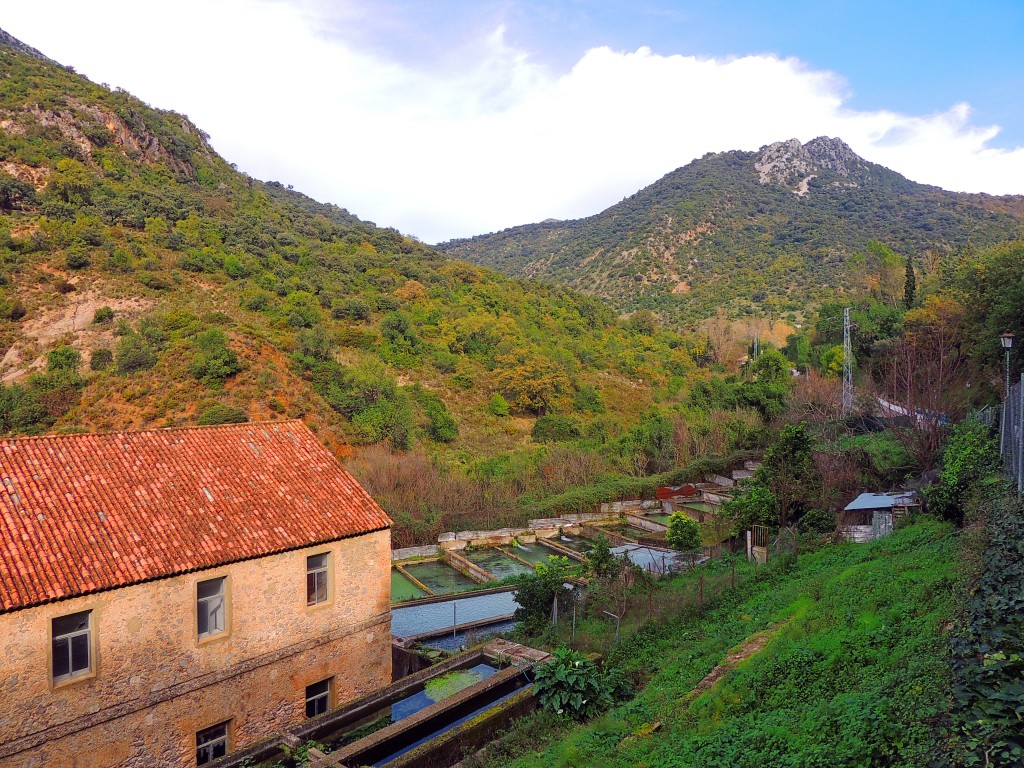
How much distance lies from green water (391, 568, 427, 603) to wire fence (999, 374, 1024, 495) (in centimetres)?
1663

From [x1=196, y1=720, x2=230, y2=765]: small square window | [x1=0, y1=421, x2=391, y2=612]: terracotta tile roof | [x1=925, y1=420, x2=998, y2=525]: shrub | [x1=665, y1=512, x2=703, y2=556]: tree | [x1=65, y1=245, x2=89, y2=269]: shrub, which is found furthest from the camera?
[x1=65, y1=245, x2=89, y2=269]: shrub

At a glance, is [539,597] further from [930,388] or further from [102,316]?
[102,316]

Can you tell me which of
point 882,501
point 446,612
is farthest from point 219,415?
point 882,501

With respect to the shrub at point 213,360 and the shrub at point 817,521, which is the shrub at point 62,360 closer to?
the shrub at point 213,360

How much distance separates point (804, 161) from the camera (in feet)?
385

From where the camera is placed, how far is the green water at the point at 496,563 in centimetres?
2553

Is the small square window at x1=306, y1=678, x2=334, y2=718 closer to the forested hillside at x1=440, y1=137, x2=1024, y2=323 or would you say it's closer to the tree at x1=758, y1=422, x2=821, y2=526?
the tree at x1=758, y1=422, x2=821, y2=526

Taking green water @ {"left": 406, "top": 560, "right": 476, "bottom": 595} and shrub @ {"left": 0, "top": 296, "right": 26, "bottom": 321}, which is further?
shrub @ {"left": 0, "top": 296, "right": 26, "bottom": 321}

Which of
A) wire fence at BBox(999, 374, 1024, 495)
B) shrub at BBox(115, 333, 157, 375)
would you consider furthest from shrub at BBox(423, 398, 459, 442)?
wire fence at BBox(999, 374, 1024, 495)

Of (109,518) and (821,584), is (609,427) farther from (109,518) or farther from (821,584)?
(109,518)

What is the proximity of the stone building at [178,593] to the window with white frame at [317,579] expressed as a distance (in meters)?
0.03

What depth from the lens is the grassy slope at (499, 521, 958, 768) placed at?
20.1 ft

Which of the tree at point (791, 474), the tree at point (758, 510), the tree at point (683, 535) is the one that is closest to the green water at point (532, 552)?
the tree at point (683, 535)

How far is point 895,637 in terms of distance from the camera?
8.32 metres
